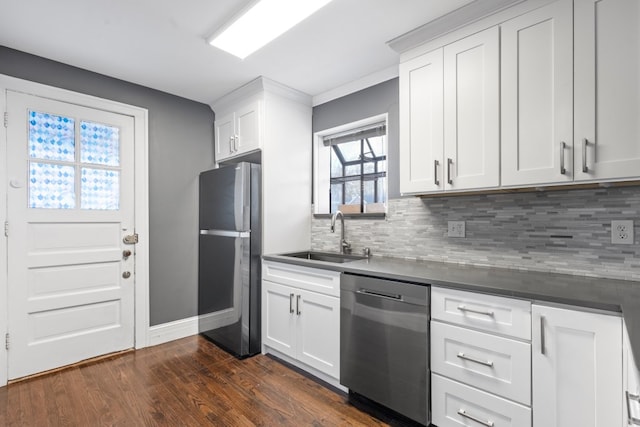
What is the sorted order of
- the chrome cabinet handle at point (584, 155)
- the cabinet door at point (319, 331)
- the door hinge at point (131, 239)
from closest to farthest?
the chrome cabinet handle at point (584, 155) < the cabinet door at point (319, 331) < the door hinge at point (131, 239)

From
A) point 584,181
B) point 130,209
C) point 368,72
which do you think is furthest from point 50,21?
point 584,181

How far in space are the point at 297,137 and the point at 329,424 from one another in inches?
90.7

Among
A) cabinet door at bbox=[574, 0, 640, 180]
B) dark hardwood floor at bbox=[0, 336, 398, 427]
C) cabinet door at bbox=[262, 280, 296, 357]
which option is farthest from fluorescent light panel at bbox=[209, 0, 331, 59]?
dark hardwood floor at bbox=[0, 336, 398, 427]

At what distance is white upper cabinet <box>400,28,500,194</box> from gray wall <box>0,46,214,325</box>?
7.04ft

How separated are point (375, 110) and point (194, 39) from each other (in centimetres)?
145

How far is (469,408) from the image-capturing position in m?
1.52

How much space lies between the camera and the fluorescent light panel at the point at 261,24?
5.76ft

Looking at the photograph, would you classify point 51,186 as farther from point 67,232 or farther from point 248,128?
point 248,128

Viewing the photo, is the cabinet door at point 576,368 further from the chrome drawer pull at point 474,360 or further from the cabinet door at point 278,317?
the cabinet door at point 278,317

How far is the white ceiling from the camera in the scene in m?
1.80

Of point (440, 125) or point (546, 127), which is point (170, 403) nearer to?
point (440, 125)

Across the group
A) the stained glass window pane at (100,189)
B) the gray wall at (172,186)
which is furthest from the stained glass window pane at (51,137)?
the gray wall at (172,186)

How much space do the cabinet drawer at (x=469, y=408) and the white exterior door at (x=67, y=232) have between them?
257 cm

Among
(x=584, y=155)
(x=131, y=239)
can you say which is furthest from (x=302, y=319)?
(x=584, y=155)
